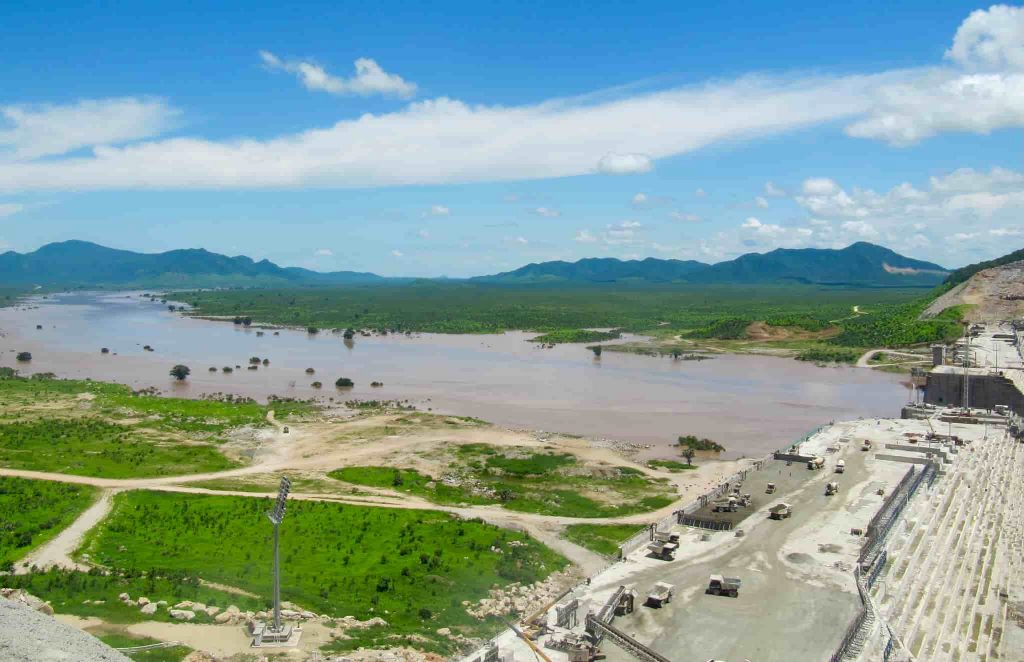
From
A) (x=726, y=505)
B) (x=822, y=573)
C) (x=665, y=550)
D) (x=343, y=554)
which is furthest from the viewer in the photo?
(x=343, y=554)

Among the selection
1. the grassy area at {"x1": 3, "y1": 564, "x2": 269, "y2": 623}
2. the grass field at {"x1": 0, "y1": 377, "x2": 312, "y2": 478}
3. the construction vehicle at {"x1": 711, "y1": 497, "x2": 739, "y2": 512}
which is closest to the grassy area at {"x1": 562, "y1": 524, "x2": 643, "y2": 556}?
the construction vehicle at {"x1": 711, "y1": 497, "x2": 739, "y2": 512}

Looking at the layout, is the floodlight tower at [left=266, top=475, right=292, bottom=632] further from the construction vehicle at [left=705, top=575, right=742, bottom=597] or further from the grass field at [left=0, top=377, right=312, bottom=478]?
the grass field at [left=0, top=377, right=312, bottom=478]

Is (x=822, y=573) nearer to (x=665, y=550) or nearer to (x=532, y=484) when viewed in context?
(x=665, y=550)

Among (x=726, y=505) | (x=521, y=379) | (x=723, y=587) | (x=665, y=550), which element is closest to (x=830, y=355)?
(x=521, y=379)

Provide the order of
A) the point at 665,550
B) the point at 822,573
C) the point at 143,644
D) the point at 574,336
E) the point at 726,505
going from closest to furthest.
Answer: the point at 143,644 < the point at 822,573 < the point at 665,550 < the point at 726,505 < the point at 574,336

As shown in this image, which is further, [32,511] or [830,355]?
[830,355]

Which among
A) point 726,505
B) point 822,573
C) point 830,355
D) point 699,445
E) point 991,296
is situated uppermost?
point 991,296

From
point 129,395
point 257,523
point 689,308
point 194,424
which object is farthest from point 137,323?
point 257,523

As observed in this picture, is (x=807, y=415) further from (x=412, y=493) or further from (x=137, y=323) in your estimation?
(x=137, y=323)
